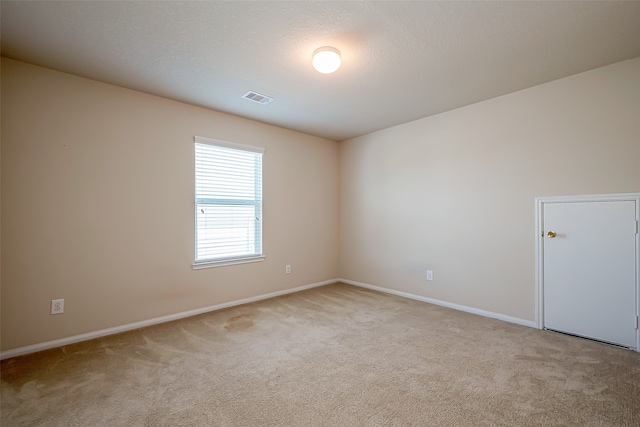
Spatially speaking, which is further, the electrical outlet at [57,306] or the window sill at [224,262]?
the window sill at [224,262]

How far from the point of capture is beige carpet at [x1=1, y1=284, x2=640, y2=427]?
1661mm

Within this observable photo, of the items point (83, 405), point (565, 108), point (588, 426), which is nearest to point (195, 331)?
point (83, 405)

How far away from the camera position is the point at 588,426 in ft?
5.10

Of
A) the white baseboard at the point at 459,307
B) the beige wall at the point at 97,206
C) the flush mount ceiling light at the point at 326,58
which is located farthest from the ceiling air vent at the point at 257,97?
the white baseboard at the point at 459,307

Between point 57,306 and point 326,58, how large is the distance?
3.19 metres

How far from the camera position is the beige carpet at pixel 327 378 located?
1.66 meters

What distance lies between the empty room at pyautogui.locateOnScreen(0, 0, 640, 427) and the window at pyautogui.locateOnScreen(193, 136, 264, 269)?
28 mm

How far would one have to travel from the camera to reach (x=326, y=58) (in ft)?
7.23

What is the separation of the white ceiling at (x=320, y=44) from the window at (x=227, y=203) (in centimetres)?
76

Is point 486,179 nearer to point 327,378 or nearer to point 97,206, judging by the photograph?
point 327,378

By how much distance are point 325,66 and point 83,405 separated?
285cm

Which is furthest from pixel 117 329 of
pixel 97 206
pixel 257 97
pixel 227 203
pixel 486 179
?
pixel 486 179

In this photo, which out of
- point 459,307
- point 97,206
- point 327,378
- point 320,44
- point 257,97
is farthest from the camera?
point 459,307

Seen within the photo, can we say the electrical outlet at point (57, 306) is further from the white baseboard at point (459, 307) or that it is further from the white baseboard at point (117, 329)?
the white baseboard at point (459, 307)
